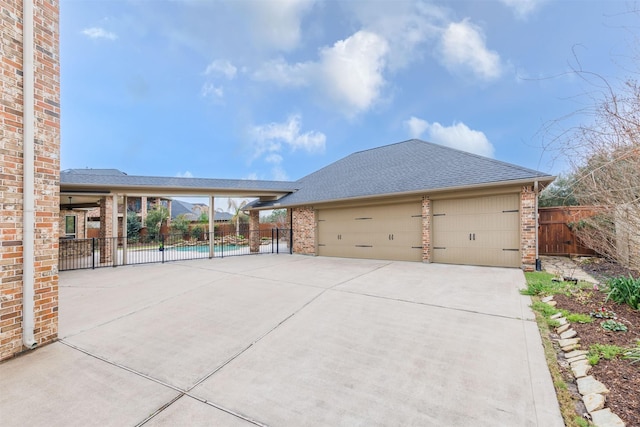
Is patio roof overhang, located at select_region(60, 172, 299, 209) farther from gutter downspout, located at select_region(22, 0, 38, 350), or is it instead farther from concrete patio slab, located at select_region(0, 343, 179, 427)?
concrete patio slab, located at select_region(0, 343, 179, 427)

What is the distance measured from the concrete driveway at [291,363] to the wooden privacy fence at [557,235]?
6774 millimetres

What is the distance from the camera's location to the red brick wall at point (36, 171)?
298 centimetres

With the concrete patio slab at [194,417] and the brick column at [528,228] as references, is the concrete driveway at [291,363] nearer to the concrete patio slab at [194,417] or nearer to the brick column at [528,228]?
the concrete patio slab at [194,417]

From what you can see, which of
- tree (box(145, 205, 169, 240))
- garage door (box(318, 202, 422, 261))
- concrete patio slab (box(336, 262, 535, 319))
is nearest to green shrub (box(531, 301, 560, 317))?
concrete patio slab (box(336, 262, 535, 319))

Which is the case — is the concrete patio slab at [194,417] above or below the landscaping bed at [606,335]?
below

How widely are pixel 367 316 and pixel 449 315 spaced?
4.23ft

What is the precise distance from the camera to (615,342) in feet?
10.4

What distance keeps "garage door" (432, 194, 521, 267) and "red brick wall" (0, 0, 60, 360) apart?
936cm

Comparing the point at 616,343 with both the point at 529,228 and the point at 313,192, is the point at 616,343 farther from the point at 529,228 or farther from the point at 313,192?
the point at 313,192

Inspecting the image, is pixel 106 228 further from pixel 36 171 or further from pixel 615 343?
pixel 615 343

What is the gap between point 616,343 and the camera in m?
3.15

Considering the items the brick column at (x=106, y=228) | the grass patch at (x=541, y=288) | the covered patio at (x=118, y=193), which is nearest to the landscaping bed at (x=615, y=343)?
the grass patch at (x=541, y=288)

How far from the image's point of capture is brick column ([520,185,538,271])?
24.5 ft

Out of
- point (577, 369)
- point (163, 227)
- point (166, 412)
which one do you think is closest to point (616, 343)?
point (577, 369)
